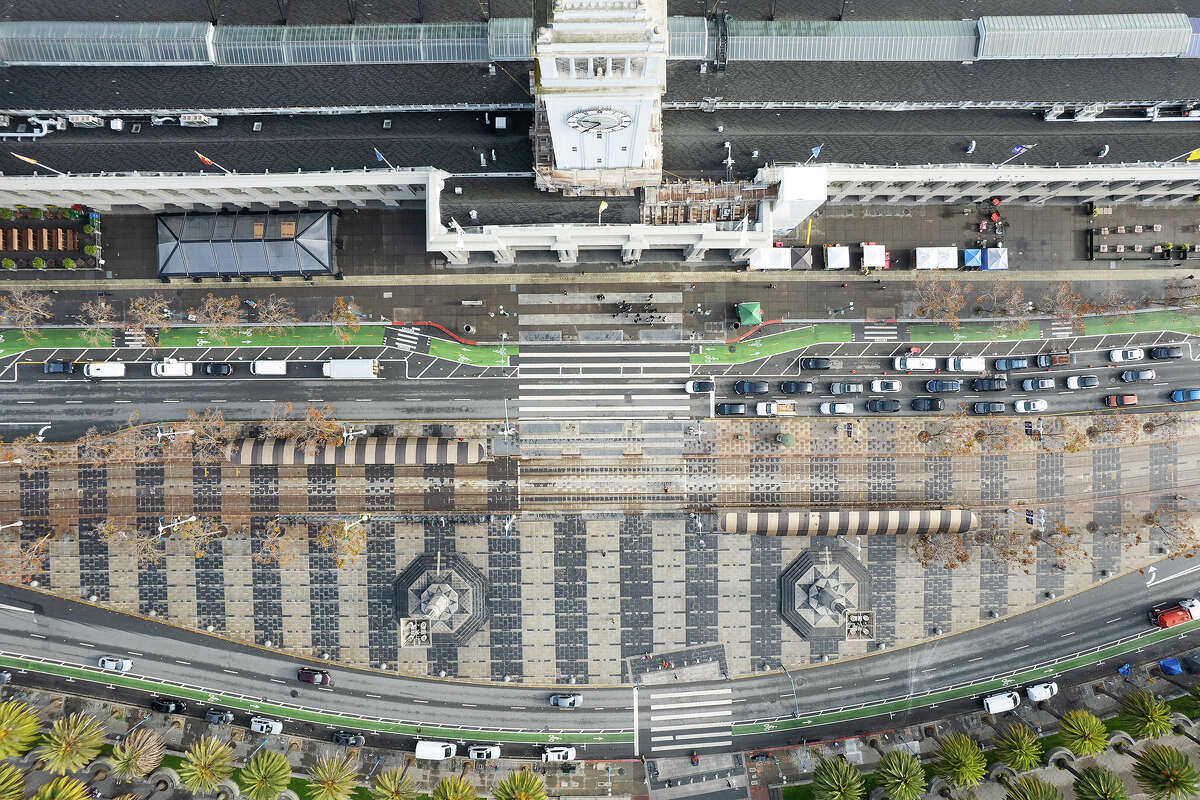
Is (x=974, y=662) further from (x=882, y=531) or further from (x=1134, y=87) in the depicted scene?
(x=1134, y=87)

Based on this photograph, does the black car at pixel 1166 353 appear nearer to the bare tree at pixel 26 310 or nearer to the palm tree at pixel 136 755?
the palm tree at pixel 136 755

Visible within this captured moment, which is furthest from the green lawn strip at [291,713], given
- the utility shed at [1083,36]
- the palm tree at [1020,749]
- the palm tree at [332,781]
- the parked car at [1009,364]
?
the utility shed at [1083,36]

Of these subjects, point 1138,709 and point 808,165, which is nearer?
point 808,165

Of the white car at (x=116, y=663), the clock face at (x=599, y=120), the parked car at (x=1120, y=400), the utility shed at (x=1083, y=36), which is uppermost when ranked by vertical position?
the utility shed at (x=1083, y=36)

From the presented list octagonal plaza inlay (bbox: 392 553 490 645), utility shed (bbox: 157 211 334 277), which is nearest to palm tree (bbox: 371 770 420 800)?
octagonal plaza inlay (bbox: 392 553 490 645)

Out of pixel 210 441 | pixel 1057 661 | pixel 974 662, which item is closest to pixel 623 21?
pixel 210 441

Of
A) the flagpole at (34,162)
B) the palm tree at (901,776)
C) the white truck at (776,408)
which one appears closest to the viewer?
the flagpole at (34,162)
